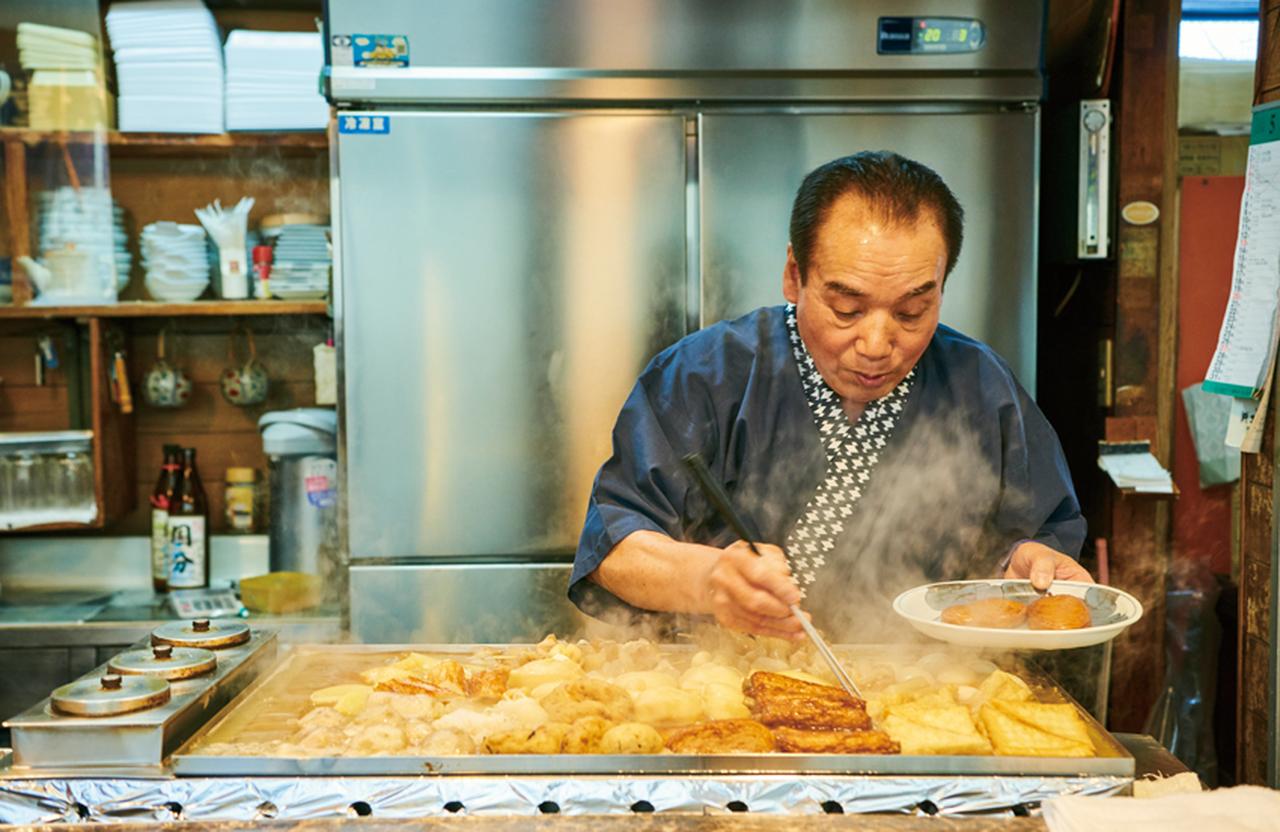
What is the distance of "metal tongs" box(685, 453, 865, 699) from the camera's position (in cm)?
158

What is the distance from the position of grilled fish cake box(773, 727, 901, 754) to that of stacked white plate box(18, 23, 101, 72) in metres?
3.26

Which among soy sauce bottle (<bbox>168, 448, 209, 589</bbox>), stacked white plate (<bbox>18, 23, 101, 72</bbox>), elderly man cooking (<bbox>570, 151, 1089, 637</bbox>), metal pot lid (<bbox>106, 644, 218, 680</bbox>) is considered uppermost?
stacked white plate (<bbox>18, 23, 101, 72</bbox>)

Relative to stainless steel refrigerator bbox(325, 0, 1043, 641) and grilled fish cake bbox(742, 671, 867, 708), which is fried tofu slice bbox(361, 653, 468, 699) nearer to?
grilled fish cake bbox(742, 671, 867, 708)

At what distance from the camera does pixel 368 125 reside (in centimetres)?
298

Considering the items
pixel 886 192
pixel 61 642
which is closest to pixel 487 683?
pixel 886 192

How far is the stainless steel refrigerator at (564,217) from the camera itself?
2.98 meters

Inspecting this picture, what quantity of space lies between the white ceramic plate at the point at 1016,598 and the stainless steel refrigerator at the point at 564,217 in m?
1.38

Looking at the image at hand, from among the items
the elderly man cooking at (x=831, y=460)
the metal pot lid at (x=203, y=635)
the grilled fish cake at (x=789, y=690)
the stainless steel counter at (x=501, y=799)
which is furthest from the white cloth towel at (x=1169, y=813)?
the metal pot lid at (x=203, y=635)

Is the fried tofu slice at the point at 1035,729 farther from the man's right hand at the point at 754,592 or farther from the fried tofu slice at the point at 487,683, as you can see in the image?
the fried tofu slice at the point at 487,683

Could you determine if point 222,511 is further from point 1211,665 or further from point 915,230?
point 1211,665

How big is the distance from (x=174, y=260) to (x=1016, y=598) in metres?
2.89

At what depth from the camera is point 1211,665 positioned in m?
3.61

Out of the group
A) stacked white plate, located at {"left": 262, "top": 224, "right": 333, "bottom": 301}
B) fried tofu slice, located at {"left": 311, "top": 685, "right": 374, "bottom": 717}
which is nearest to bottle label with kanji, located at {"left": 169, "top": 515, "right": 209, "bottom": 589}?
stacked white plate, located at {"left": 262, "top": 224, "right": 333, "bottom": 301}

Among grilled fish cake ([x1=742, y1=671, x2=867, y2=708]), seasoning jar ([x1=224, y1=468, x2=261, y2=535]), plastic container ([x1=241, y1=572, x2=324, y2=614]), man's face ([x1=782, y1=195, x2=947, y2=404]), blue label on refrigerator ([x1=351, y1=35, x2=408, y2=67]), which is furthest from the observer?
seasoning jar ([x1=224, y1=468, x2=261, y2=535])
